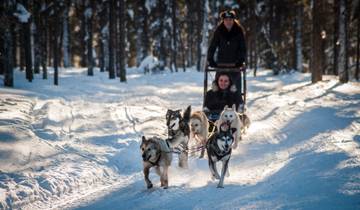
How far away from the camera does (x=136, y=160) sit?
29.5 ft

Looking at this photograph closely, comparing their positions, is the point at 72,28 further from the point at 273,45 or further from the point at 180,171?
the point at 180,171

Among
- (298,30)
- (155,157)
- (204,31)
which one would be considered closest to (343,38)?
(298,30)

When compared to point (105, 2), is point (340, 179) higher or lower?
lower

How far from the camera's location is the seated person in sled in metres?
10.2

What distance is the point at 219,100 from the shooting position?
10.2 m

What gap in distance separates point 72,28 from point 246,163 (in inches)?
1746

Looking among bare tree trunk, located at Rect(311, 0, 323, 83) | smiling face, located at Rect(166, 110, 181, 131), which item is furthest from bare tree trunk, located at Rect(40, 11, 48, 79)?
smiling face, located at Rect(166, 110, 181, 131)

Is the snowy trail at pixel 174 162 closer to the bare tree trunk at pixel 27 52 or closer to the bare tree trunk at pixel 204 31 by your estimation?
the bare tree trunk at pixel 27 52

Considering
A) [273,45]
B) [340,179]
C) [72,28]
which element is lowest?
[340,179]

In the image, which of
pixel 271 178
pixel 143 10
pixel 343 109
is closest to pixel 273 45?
pixel 143 10

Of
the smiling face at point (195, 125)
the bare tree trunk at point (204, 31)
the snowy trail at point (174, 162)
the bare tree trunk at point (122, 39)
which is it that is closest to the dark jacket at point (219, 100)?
the snowy trail at point (174, 162)

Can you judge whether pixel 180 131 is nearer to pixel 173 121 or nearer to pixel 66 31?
pixel 173 121

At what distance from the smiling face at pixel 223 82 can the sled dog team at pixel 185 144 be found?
1.33m

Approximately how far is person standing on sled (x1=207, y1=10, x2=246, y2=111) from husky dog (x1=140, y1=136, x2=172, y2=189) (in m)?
3.80
